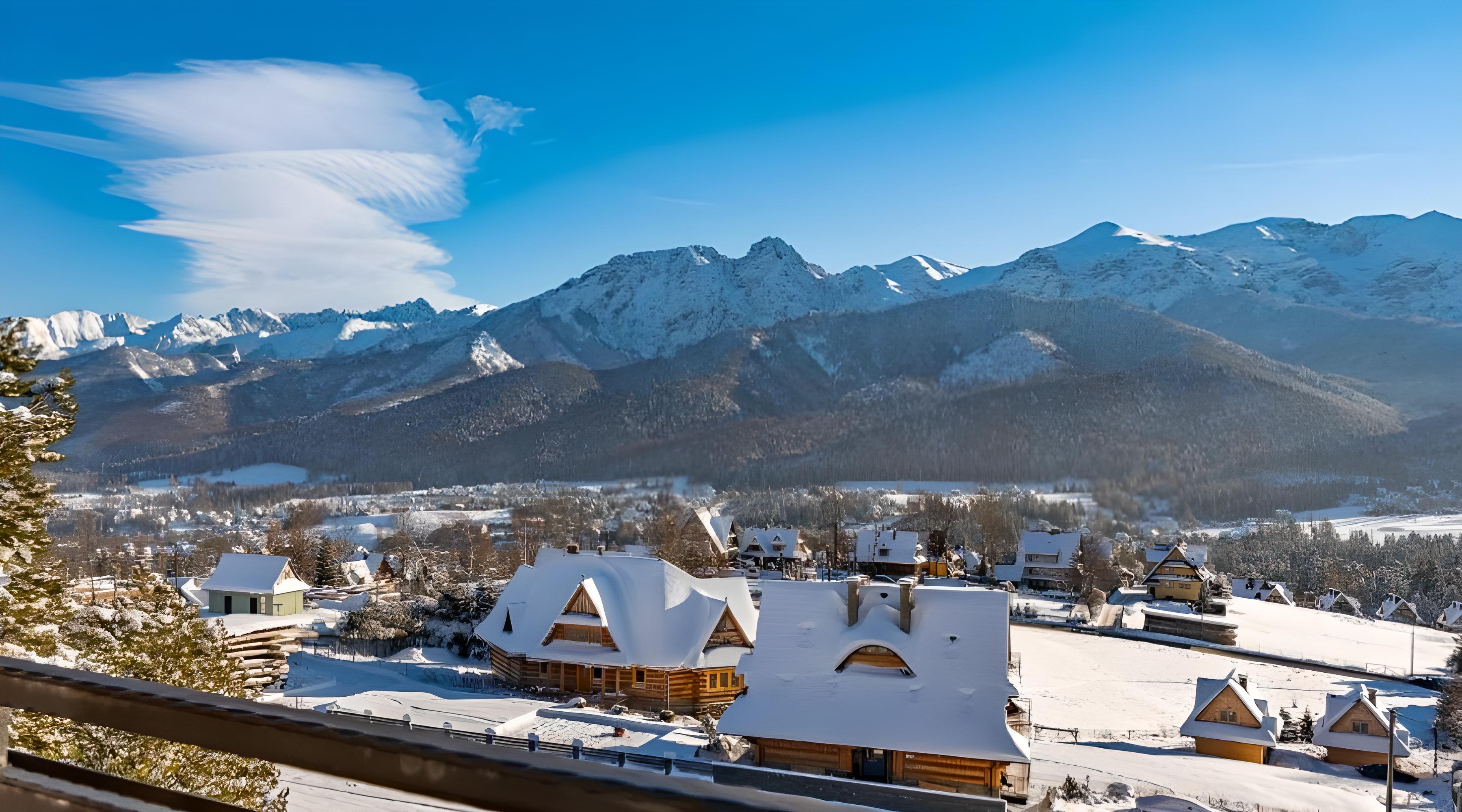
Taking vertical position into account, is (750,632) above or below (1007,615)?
below

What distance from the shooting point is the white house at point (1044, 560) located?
252 feet

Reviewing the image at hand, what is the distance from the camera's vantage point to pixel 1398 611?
251ft

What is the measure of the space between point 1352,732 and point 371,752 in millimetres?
38649

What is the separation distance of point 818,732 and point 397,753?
2119cm

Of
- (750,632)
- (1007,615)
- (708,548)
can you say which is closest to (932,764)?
(1007,615)

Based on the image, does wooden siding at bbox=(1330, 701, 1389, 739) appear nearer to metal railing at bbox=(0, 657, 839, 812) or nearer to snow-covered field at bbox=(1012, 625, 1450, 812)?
snow-covered field at bbox=(1012, 625, 1450, 812)

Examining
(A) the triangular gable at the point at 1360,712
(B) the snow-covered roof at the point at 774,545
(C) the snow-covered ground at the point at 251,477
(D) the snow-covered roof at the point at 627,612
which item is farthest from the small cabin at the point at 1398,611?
(C) the snow-covered ground at the point at 251,477

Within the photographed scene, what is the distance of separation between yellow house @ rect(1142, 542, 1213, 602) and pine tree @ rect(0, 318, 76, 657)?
70511 millimetres

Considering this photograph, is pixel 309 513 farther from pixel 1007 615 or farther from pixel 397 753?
pixel 397 753

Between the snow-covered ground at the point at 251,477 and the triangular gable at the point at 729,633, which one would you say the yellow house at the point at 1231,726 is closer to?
the triangular gable at the point at 729,633

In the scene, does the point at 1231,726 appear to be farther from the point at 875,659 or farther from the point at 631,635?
the point at 631,635

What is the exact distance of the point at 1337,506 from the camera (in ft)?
456

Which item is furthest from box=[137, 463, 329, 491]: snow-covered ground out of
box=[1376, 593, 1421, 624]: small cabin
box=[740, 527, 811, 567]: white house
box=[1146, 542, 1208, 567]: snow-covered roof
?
box=[1376, 593, 1421, 624]: small cabin

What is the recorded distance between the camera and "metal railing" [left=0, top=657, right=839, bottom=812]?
1416mm
